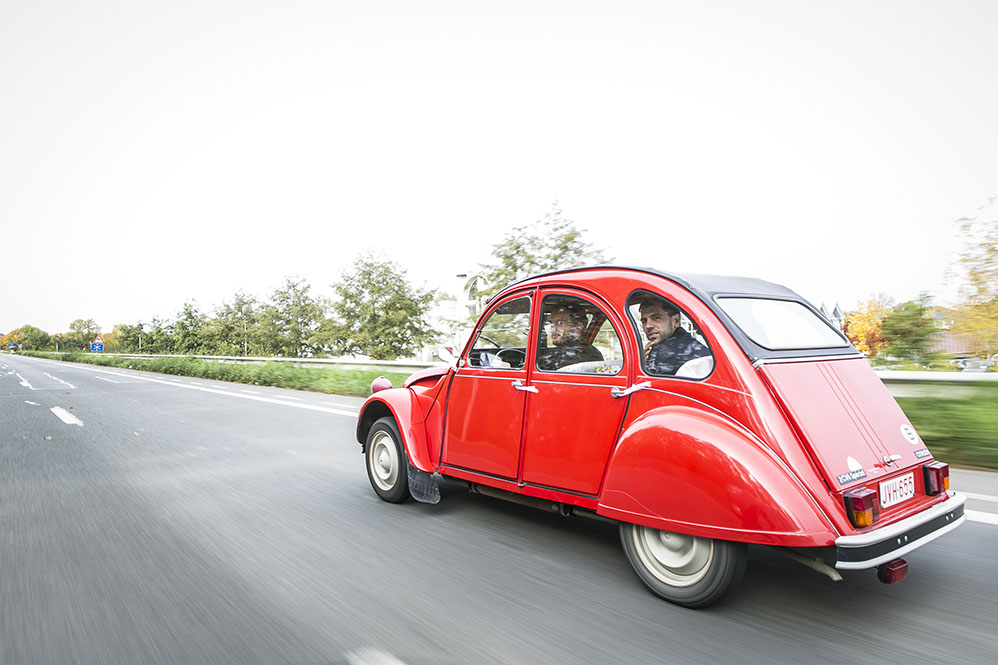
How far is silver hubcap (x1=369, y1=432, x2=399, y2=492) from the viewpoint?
516cm

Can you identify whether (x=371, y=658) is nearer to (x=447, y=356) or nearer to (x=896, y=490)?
(x=447, y=356)

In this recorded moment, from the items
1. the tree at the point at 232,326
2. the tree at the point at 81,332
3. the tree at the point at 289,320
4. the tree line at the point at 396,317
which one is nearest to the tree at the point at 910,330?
the tree line at the point at 396,317

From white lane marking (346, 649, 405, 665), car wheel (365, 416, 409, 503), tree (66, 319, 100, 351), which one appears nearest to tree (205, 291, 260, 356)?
car wheel (365, 416, 409, 503)

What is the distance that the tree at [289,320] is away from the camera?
4334 cm

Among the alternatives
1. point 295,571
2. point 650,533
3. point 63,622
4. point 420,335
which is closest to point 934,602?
point 650,533

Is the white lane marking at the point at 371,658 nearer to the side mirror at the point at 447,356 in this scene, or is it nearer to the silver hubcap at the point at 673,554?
the silver hubcap at the point at 673,554

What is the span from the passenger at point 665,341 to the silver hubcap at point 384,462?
2.54 m

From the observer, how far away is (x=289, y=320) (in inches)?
1753

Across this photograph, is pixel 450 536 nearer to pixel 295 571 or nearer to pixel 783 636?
pixel 295 571

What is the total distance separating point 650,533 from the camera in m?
3.21

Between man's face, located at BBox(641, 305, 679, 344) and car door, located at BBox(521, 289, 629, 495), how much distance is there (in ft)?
0.51

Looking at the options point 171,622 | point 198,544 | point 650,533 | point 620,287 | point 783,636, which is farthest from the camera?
point 198,544

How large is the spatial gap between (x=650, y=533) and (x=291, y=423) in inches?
336

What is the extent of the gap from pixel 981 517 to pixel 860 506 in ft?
8.32
